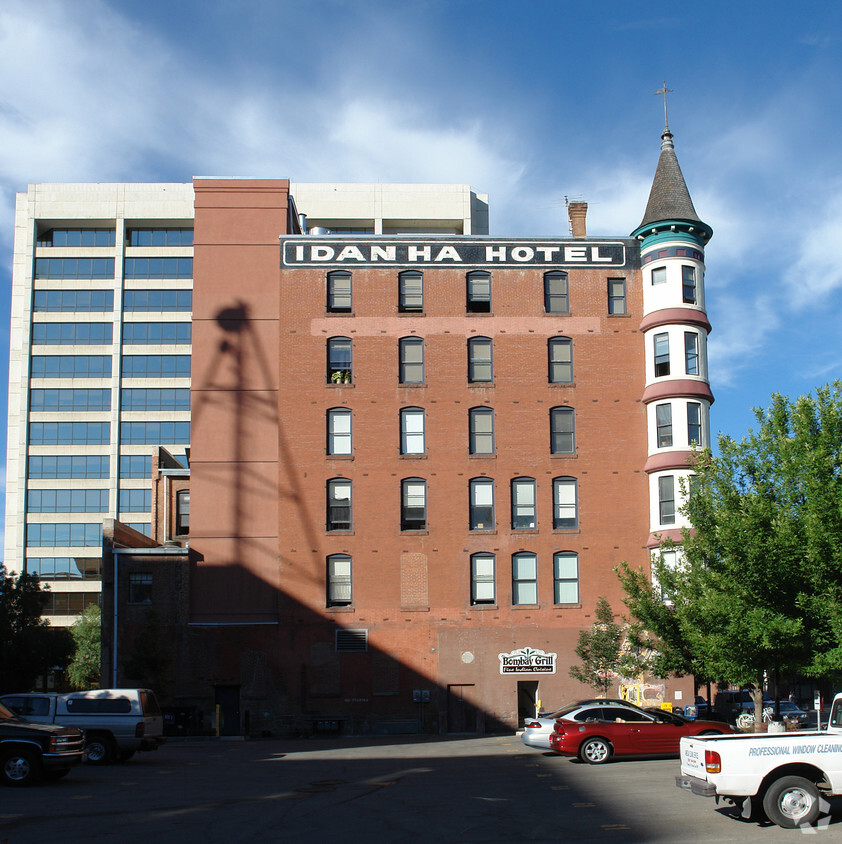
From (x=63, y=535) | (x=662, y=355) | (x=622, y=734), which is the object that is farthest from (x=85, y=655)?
(x=622, y=734)

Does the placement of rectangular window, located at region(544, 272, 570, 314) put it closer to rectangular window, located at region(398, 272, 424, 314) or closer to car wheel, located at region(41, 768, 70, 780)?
rectangular window, located at region(398, 272, 424, 314)

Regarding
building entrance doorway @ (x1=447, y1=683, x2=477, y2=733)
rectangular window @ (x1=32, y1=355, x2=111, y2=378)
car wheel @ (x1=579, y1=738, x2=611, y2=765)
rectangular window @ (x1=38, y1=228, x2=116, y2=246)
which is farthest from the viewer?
rectangular window @ (x1=38, y1=228, x2=116, y2=246)

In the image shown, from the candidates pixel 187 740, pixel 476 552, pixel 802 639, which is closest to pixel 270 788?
pixel 802 639

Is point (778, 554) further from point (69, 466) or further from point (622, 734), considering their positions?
point (69, 466)

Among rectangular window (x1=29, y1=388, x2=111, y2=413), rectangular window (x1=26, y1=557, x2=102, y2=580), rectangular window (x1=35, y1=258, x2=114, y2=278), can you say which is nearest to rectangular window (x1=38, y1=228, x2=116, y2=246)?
rectangular window (x1=35, y1=258, x2=114, y2=278)

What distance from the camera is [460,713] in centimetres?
4278

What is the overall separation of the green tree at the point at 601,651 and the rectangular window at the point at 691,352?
10.9 m

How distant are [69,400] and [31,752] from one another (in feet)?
236

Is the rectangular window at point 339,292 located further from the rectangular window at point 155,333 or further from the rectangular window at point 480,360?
the rectangular window at point 155,333

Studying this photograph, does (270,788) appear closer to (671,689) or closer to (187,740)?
(187,740)

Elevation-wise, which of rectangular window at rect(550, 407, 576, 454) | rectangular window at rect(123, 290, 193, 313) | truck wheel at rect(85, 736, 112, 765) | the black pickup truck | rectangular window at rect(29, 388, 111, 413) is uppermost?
rectangular window at rect(123, 290, 193, 313)

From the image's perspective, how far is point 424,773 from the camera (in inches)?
970

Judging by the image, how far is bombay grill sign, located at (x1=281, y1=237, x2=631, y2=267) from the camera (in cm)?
4656

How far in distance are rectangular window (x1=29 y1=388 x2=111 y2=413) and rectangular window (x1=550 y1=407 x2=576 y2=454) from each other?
55.0 m
